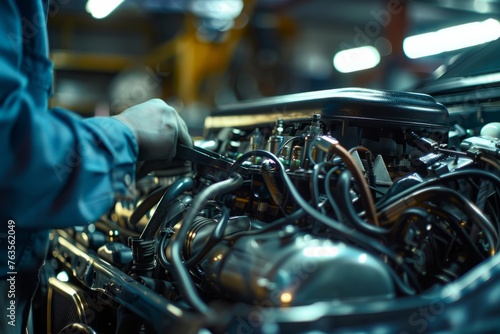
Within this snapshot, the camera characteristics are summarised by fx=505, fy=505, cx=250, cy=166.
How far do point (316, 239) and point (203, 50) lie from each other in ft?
20.4

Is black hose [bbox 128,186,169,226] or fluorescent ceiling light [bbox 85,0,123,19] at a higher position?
fluorescent ceiling light [bbox 85,0,123,19]

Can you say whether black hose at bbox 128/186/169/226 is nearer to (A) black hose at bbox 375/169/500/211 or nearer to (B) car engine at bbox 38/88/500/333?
(B) car engine at bbox 38/88/500/333

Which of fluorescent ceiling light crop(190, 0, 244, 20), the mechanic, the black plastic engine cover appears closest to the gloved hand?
the mechanic

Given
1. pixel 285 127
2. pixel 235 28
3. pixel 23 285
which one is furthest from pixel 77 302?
pixel 235 28

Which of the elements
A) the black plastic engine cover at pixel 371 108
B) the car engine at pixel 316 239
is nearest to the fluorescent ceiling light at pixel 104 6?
the car engine at pixel 316 239

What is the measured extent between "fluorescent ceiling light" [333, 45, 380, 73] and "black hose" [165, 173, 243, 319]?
7.69m

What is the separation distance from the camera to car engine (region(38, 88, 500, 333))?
2.44 ft

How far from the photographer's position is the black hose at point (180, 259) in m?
0.81

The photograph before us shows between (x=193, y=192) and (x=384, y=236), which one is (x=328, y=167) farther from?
(x=193, y=192)

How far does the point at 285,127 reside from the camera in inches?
60.4

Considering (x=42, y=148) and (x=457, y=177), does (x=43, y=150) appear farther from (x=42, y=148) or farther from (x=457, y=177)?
(x=457, y=177)

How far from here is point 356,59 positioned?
377 inches

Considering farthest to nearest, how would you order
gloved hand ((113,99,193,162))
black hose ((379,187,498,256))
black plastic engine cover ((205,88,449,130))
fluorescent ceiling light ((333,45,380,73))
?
1. fluorescent ceiling light ((333,45,380,73))
2. black plastic engine cover ((205,88,449,130))
3. gloved hand ((113,99,193,162))
4. black hose ((379,187,498,256))

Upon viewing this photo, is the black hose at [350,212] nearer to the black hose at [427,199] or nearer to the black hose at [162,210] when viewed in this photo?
the black hose at [427,199]
